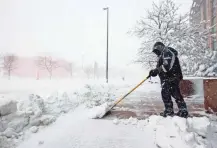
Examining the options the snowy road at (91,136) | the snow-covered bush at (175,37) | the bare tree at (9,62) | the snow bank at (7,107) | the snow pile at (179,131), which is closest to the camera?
the snow pile at (179,131)

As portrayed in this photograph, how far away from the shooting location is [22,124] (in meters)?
1.53

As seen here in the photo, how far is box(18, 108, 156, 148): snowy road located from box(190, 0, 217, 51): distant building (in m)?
5.02

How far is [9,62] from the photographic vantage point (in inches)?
146

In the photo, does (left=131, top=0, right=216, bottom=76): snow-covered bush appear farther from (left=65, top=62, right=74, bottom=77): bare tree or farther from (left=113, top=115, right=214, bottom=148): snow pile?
(left=113, top=115, right=214, bottom=148): snow pile

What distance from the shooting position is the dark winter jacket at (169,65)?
1.84m

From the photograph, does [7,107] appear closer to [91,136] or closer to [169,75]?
[91,136]

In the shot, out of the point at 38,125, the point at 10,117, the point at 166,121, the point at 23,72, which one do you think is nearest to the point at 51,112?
the point at 38,125

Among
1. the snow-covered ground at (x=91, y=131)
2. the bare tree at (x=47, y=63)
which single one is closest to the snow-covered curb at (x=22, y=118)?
the snow-covered ground at (x=91, y=131)

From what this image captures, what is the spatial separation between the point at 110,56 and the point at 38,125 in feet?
11.2

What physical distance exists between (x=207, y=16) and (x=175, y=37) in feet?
11.5

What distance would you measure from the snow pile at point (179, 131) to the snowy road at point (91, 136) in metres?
0.06

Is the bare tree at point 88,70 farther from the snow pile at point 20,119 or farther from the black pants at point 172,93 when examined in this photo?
the black pants at point 172,93

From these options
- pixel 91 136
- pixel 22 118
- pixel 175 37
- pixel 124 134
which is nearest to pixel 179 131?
pixel 124 134

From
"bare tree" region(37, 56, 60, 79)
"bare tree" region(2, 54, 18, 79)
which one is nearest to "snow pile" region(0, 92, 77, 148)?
"bare tree" region(2, 54, 18, 79)
